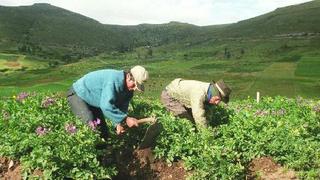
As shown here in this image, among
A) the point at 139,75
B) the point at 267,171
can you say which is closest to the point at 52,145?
the point at 139,75

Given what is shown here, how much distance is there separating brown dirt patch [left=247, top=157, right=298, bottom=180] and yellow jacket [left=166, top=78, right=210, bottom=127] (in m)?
1.53

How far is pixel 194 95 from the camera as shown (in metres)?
12.6

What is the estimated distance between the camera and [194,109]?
12555 millimetres

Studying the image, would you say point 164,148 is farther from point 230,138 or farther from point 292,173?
point 292,173

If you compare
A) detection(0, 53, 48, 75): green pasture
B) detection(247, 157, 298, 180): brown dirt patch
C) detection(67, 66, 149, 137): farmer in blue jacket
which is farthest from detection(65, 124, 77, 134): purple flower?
detection(0, 53, 48, 75): green pasture

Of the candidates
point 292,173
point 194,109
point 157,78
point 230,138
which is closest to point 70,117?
point 194,109

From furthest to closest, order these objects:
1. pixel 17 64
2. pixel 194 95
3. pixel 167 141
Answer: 1. pixel 17 64
2. pixel 194 95
3. pixel 167 141

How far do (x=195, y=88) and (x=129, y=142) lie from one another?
2065 mm

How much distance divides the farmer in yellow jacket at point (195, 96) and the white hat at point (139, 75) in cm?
253

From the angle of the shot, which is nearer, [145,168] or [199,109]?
[145,168]

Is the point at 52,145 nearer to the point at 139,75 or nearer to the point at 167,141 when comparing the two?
the point at 139,75

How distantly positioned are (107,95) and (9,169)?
2728mm

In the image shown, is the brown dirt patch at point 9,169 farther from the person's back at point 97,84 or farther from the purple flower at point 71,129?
the person's back at point 97,84

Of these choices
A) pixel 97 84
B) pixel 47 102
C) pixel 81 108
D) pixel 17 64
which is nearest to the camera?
pixel 97 84
